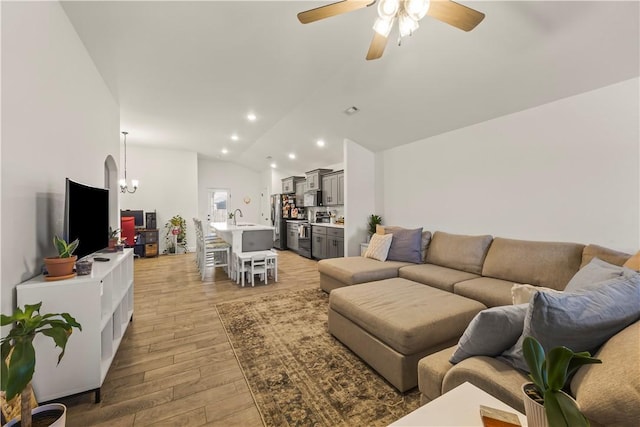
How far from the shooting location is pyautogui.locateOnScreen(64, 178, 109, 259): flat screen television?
1913 millimetres

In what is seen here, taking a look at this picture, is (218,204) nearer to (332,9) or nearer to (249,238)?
(249,238)

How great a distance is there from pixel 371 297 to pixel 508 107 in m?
2.81

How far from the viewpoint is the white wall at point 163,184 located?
7.15 meters

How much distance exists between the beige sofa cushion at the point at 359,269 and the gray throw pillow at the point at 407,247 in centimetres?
12

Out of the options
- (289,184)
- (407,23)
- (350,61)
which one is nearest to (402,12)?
(407,23)

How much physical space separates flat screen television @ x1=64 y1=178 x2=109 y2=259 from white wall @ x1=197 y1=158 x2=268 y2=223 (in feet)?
21.8

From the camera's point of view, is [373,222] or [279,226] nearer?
[373,222]

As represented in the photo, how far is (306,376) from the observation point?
6.63ft

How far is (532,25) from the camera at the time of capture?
85.1 inches

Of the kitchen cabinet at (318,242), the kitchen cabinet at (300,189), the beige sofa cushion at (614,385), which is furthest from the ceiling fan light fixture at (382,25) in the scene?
the kitchen cabinet at (300,189)

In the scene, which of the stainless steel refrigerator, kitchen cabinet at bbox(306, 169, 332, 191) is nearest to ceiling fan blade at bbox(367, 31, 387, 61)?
kitchen cabinet at bbox(306, 169, 332, 191)

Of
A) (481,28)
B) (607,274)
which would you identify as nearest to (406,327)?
(607,274)

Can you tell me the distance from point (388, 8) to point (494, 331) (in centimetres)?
189

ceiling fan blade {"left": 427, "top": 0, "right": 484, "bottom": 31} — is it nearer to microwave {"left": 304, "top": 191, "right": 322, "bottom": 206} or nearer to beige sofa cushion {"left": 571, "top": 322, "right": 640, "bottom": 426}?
beige sofa cushion {"left": 571, "top": 322, "right": 640, "bottom": 426}
